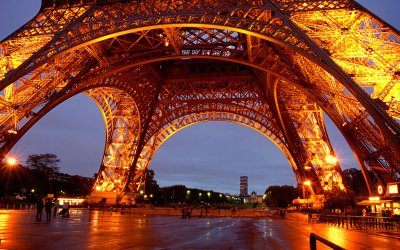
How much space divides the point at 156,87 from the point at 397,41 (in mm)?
29562

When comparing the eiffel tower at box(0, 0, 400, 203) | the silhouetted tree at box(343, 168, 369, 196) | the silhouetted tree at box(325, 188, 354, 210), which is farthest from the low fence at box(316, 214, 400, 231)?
the silhouetted tree at box(343, 168, 369, 196)

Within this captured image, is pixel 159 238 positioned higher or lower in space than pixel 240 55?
lower

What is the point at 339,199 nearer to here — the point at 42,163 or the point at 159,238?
the point at 159,238

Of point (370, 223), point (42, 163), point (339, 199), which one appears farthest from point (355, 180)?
point (42, 163)

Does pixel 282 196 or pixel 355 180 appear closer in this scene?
pixel 355 180

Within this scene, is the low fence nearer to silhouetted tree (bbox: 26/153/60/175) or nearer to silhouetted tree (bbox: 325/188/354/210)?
silhouetted tree (bbox: 325/188/354/210)

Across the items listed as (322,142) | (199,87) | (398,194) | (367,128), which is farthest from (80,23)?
(322,142)

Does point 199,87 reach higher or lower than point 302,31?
higher

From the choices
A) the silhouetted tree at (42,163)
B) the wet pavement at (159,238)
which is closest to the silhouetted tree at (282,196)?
the silhouetted tree at (42,163)

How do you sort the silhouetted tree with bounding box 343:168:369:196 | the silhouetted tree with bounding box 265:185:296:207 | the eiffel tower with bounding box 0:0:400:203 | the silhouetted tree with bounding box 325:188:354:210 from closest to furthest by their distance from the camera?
the eiffel tower with bounding box 0:0:400:203 < the silhouetted tree with bounding box 325:188:354:210 < the silhouetted tree with bounding box 343:168:369:196 < the silhouetted tree with bounding box 265:185:296:207

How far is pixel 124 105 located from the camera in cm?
4691

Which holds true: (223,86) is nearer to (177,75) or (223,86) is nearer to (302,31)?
(177,75)

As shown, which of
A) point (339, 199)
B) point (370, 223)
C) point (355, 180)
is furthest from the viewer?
point (355, 180)

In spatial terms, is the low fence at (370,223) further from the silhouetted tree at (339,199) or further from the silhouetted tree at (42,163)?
the silhouetted tree at (42,163)
